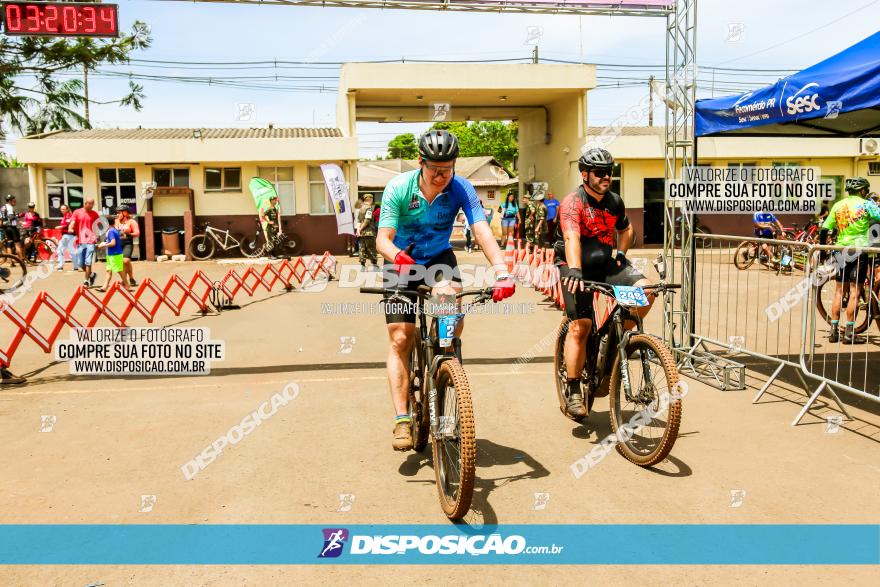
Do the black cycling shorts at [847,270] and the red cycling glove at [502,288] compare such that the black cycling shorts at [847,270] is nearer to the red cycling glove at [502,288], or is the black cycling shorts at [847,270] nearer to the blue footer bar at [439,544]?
the blue footer bar at [439,544]

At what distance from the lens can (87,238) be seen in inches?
646

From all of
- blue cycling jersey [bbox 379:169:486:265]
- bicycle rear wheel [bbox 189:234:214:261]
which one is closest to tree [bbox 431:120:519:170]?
bicycle rear wheel [bbox 189:234:214:261]

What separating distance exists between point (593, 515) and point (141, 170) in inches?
1013

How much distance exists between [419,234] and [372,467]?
1.66 metres

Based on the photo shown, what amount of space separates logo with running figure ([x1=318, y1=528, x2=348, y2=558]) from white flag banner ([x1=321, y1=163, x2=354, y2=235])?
21.1m

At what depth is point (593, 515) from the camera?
4.27 m

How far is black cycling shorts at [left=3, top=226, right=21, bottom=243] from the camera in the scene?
21.8m

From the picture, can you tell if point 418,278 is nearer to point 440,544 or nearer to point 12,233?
point 440,544

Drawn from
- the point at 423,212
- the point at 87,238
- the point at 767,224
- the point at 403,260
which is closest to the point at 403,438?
the point at 403,260

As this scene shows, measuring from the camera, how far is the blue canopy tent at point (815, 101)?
5891 millimetres

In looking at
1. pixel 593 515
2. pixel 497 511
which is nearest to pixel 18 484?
pixel 497 511

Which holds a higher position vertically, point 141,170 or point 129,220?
point 141,170

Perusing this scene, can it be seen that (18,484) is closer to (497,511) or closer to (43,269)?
(497,511)

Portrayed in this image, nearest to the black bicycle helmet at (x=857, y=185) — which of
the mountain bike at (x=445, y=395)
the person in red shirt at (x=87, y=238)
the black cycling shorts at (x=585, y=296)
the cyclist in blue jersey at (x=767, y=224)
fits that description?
the black cycling shorts at (x=585, y=296)
